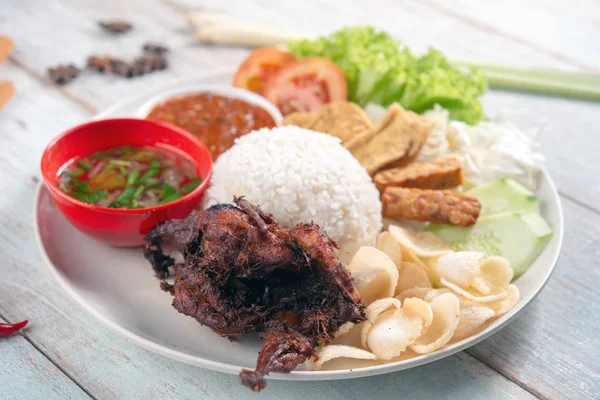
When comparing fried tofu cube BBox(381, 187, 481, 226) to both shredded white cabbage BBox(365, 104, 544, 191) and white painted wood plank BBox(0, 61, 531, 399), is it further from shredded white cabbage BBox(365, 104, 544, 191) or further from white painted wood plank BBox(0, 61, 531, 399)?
white painted wood plank BBox(0, 61, 531, 399)

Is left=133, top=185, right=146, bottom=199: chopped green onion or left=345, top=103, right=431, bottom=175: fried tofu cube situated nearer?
left=133, top=185, right=146, bottom=199: chopped green onion

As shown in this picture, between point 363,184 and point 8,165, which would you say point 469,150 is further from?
point 8,165

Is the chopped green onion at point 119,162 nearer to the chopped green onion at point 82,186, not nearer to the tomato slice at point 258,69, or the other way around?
the chopped green onion at point 82,186

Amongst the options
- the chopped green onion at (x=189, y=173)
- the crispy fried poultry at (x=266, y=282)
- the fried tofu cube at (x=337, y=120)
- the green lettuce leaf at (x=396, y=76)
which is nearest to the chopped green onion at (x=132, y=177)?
the chopped green onion at (x=189, y=173)

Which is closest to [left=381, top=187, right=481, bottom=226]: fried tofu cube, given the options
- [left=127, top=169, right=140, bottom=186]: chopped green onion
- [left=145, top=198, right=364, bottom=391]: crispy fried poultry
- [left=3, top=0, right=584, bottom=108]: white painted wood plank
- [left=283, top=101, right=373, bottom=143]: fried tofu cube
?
[left=283, top=101, right=373, bottom=143]: fried tofu cube

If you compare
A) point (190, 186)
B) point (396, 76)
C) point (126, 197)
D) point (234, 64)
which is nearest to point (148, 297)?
point (126, 197)

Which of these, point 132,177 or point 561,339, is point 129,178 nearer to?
point 132,177

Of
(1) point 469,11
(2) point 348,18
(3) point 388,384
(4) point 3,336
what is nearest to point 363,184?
(3) point 388,384
